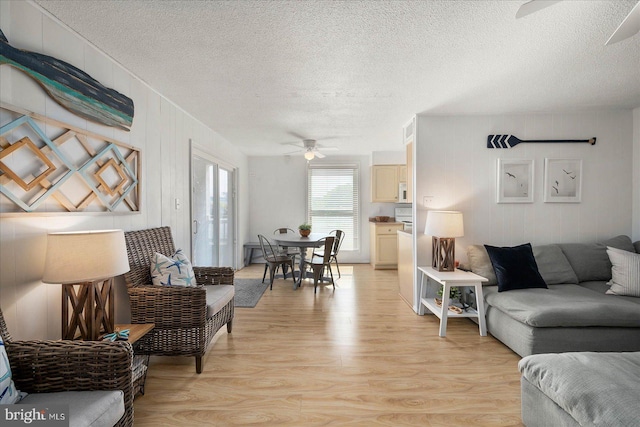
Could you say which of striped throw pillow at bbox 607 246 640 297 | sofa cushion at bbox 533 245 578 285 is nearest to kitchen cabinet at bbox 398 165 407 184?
sofa cushion at bbox 533 245 578 285

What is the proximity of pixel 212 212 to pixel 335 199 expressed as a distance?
9.76ft

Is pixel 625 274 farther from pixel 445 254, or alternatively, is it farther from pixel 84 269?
pixel 84 269

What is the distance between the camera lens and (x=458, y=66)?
8.49ft

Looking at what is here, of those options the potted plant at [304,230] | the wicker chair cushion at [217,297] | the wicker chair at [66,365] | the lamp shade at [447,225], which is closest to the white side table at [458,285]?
the lamp shade at [447,225]

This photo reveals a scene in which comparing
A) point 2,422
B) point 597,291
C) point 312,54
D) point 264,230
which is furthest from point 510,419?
point 264,230

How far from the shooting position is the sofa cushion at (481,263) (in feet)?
11.3

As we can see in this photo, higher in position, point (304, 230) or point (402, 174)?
point (402, 174)

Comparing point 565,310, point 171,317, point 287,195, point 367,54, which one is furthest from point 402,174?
point 171,317

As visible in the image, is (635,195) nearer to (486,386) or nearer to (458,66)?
(458,66)

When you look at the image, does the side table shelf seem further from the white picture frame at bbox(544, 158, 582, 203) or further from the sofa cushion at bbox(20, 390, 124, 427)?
the white picture frame at bbox(544, 158, 582, 203)

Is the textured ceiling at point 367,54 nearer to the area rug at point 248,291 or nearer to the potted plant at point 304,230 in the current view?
the potted plant at point 304,230

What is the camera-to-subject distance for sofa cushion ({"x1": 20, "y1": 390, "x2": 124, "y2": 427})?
1262 mm

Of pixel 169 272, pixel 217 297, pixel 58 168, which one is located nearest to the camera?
pixel 58 168

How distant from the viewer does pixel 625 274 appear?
306cm
